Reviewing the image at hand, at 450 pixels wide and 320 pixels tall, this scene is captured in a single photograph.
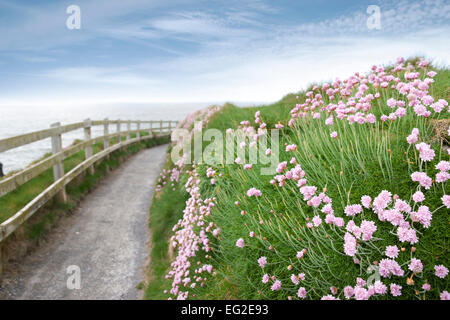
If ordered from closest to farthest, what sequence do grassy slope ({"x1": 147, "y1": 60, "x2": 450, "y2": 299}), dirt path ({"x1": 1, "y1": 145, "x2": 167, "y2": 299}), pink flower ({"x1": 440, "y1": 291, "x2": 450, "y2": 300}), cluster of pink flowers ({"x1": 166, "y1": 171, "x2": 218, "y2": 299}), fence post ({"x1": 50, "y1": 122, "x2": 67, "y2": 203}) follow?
1. pink flower ({"x1": 440, "y1": 291, "x2": 450, "y2": 300})
2. grassy slope ({"x1": 147, "y1": 60, "x2": 450, "y2": 299})
3. cluster of pink flowers ({"x1": 166, "y1": 171, "x2": 218, "y2": 299})
4. dirt path ({"x1": 1, "y1": 145, "x2": 167, "y2": 299})
5. fence post ({"x1": 50, "y1": 122, "x2": 67, "y2": 203})

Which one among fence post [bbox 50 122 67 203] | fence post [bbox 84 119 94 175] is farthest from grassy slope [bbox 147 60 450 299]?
fence post [bbox 84 119 94 175]

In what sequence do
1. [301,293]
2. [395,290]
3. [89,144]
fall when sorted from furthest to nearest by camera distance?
[89,144] → [301,293] → [395,290]

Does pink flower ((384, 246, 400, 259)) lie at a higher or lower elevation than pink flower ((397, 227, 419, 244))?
lower

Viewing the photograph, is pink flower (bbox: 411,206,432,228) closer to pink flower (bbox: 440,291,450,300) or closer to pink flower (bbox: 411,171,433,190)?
pink flower (bbox: 411,171,433,190)

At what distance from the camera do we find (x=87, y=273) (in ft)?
18.0

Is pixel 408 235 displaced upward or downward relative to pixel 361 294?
upward

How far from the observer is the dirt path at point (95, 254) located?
495 centimetres

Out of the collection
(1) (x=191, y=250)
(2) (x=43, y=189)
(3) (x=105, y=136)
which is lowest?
(1) (x=191, y=250)

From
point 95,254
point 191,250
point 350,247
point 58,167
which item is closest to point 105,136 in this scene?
point 58,167

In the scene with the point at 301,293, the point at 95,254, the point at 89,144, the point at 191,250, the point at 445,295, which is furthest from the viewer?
the point at 89,144

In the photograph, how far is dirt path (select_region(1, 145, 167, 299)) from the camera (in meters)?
4.95

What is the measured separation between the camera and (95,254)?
20.0ft

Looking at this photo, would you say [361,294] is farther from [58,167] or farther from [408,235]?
[58,167]
